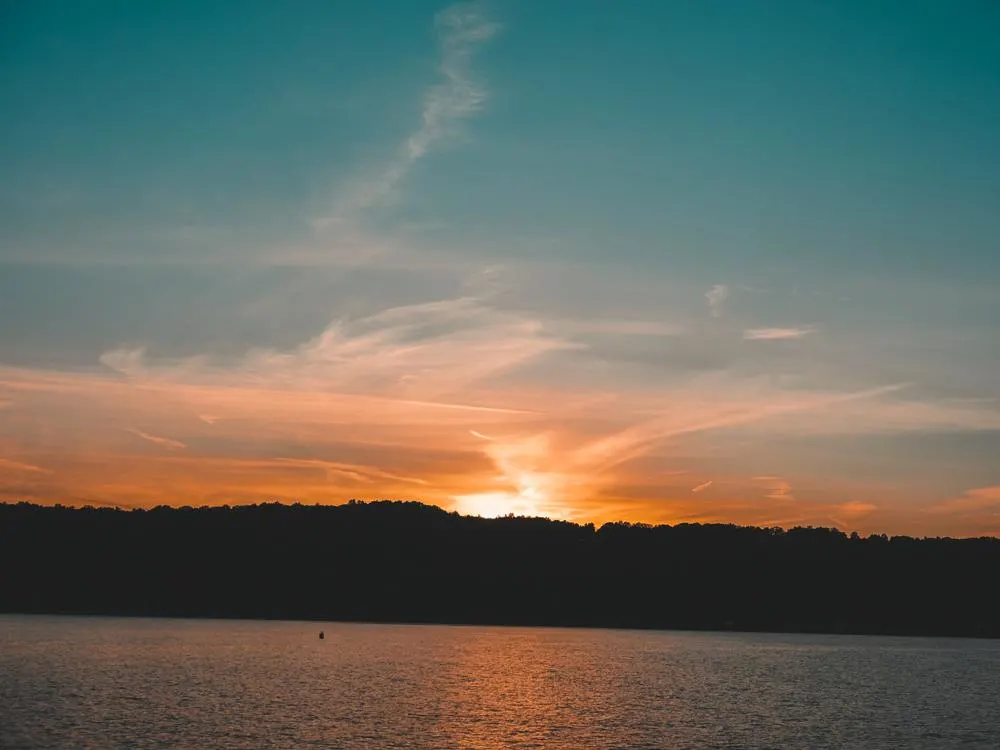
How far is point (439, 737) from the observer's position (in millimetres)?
79125

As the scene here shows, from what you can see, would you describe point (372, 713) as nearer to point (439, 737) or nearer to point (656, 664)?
point (439, 737)

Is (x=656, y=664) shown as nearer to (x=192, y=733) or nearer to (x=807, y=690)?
(x=807, y=690)

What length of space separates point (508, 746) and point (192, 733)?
2366 centimetres

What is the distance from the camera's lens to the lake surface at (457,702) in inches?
3098

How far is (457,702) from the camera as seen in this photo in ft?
345

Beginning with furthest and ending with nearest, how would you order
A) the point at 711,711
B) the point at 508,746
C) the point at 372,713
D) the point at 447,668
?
the point at 447,668 < the point at 711,711 < the point at 372,713 < the point at 508,746

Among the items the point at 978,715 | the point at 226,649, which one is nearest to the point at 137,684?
the point at 226,649

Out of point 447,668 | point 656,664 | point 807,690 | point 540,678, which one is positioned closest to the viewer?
point 807,690

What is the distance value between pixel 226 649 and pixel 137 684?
73532mm

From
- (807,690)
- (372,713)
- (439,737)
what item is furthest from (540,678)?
(439,737)

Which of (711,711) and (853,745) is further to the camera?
(711,711)

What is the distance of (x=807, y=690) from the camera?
13262 centimetres

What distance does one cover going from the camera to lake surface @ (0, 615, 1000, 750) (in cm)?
7869

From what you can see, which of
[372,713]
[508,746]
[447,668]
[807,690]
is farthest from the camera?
[447,668]
